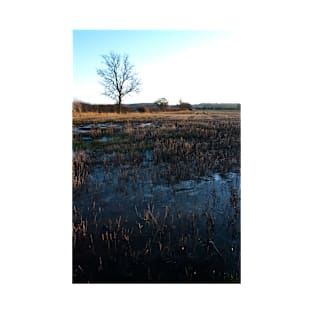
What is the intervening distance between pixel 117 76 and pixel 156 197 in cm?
85

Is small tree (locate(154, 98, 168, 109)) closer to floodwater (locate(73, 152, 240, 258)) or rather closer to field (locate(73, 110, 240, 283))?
field (locate(73, 110, 240, 283))

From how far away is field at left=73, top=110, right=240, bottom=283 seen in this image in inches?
80.0

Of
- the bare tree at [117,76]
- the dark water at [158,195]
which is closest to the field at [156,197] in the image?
the dark water at [158,195]

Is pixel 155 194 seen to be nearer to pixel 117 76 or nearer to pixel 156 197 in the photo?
pixel 156 197

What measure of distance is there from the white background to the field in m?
0.09

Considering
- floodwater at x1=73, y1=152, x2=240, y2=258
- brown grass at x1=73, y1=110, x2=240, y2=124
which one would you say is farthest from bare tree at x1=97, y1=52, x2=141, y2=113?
floodwater at x1=73, y1=152, x2=240, y2=258
